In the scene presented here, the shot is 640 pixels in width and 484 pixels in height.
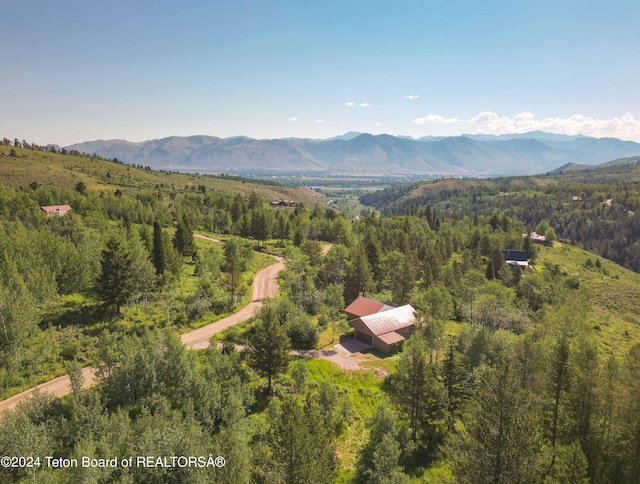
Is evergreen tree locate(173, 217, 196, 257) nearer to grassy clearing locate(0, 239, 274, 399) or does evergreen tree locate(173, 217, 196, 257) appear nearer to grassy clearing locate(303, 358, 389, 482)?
grassy clearing locate(0, 239, 274, 399)

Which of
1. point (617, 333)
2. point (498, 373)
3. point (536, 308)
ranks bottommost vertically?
point (617, 333)

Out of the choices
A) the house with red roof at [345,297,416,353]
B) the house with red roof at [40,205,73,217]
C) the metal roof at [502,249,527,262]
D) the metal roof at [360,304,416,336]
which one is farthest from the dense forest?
the metal roof at [502,249,527,262]

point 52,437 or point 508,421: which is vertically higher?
point 508,421

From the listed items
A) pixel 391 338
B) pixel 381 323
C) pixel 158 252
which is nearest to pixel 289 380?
pixel 391 338

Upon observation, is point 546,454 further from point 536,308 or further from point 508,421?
point 536,308

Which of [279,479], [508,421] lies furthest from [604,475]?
[279,479]

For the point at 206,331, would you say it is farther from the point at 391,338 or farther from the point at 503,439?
the point at 503,439

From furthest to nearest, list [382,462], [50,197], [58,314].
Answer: [50,197], [58,314], [382,462]
